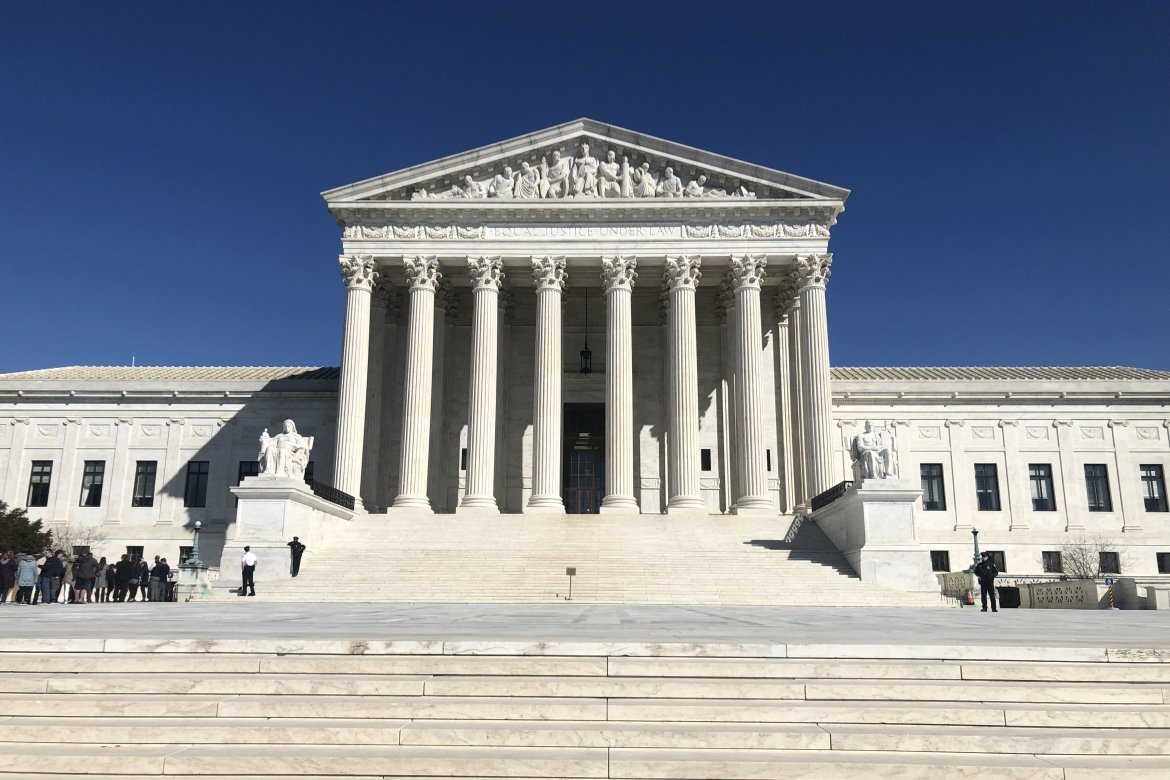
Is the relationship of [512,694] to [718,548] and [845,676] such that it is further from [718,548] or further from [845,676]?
[718,548]

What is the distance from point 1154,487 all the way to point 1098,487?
114 inches

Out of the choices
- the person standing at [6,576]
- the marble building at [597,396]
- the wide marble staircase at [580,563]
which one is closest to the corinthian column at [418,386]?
the marble building at [597,396]

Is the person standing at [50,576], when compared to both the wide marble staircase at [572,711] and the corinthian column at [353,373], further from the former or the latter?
the wide marble staircase at [572,711]

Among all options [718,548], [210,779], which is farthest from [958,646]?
[718,548]

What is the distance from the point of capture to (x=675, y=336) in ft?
134

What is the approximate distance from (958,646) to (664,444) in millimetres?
37063

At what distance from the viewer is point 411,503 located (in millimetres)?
39094

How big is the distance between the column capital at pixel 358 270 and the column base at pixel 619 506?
1489 cm

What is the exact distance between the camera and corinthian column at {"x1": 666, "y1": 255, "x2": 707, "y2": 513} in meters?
38.8

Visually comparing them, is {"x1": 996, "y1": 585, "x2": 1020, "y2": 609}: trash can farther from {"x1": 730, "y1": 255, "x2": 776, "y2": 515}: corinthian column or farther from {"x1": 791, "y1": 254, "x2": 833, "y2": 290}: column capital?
{"x1": 791, "y1": 254, "x2": 833, "y2": 290}: column capital

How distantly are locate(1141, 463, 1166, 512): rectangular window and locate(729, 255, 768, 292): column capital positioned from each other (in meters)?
24.2

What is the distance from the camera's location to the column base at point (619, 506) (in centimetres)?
3819

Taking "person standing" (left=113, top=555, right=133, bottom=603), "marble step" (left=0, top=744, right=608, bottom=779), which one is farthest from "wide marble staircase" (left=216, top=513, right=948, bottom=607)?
"marble step" (left=0, top=744, right=608, bottom=779)

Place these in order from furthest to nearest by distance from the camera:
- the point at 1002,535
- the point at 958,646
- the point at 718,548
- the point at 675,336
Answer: the point at 1002,535 < the point at 675,336 < the point at 718,548 < the point at 958,646
